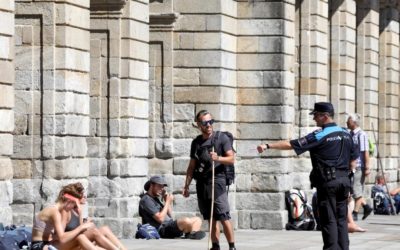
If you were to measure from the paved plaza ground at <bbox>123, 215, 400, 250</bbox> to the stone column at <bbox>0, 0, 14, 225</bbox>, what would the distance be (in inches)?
133

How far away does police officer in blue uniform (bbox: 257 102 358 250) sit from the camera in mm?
21047

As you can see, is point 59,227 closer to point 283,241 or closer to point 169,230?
point 169,230

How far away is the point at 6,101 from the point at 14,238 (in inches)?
70.0

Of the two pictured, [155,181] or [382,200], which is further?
[382,200]

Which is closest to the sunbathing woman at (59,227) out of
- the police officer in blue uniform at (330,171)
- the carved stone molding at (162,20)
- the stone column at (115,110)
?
the police officer in blue uniform at (330,171)

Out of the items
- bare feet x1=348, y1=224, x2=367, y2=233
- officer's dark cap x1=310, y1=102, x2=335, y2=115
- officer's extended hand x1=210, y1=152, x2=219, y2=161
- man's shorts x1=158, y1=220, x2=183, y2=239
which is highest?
officer's dark cap x1=310, y1=102, x2=335, y2=115

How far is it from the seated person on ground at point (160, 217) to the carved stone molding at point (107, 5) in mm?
2782

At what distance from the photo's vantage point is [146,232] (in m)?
26.8

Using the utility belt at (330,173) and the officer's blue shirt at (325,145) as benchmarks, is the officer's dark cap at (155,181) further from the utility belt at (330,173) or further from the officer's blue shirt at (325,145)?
the utility belt at (330,173)

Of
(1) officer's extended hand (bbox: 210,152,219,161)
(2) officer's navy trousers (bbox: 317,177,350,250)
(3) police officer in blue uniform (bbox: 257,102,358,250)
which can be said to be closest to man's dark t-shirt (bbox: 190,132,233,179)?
(1) officer's extended hand (bbox: 210,152,219,161)

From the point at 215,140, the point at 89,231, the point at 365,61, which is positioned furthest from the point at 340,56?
the point at 89,231

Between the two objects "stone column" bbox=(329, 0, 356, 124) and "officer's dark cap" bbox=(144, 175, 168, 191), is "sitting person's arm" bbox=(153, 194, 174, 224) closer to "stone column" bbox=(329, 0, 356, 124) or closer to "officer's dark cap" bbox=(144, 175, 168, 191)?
"officer's dark cap" bbox=(144, 175, 168, 191)

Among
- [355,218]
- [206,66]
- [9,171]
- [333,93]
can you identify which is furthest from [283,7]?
[9,171]

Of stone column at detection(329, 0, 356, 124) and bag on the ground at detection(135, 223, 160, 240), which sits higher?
stone column at detection(329, 0, 356, 124)
